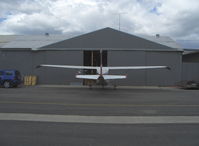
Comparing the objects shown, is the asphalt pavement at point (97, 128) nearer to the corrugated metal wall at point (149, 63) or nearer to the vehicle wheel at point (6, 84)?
the vehicle wheel at point (6, 84)

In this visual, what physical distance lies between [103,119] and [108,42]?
59.6ft

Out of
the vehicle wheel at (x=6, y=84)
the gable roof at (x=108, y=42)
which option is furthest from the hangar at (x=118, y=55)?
the vehicle wheel at (x=6, y=84)

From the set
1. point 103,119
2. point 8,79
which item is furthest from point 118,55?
point 103,119

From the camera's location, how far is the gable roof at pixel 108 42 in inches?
992

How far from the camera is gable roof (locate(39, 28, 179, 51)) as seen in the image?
82.7ft

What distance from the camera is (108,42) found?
25.3 m

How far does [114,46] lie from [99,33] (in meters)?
2.37

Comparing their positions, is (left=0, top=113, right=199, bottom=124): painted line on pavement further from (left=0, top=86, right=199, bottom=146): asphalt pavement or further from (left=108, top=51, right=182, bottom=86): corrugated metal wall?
(left=108, top=51, right=182, bottom=86): corrugated metal wall

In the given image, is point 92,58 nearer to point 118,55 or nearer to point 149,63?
point 118,55

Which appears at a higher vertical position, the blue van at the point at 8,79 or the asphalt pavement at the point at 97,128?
the blue van at the point at 8,79

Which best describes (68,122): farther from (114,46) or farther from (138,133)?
(114,46)

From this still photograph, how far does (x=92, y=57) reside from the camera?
2641 cm

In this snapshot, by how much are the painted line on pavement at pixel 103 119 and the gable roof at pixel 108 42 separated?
17.5 meters

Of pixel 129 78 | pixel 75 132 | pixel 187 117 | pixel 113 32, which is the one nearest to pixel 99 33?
pixel 113 32
